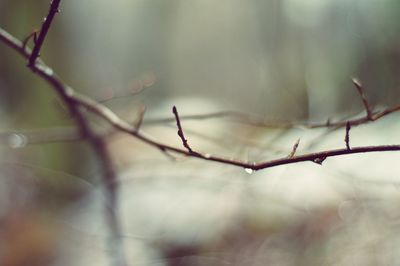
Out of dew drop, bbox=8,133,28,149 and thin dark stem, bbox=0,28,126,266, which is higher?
dew drop, bbox=8,133,28,149

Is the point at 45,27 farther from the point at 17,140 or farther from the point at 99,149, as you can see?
the point at 17,140

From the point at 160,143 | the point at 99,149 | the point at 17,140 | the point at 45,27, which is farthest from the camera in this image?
the point at 17,140

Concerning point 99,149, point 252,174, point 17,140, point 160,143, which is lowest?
point 160,143

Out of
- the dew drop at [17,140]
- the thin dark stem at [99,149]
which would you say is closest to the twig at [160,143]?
the thin dark stem at [99,149]

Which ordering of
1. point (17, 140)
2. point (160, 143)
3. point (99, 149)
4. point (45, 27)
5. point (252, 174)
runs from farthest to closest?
point (252, 174) → point (17, 140) → point (99, 149) → point (160, 143) → point (45, 27)

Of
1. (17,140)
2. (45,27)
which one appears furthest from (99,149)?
(45,27)

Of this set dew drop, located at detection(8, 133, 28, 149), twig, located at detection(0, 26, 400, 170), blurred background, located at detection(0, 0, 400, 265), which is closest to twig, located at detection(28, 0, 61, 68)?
twig, located at detection(0, 26, 400, 170)

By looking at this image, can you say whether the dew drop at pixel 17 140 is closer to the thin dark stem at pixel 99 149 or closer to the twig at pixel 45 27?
the thin dark stem at pixel 99 149

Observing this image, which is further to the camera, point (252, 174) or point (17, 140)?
point (252, 174)

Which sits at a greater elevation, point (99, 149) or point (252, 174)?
point (99, 149)

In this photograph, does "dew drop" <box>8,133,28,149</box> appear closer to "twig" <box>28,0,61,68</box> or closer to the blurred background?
the blurred background
